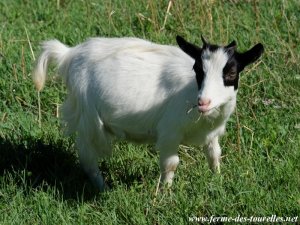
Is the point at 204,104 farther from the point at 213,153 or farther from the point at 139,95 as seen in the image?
the point at 213,153

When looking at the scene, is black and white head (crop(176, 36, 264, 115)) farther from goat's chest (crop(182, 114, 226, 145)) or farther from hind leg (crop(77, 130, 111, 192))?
hind leg (crop(77, 130, 111, 192))

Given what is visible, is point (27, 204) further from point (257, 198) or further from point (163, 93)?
point (257, 198)

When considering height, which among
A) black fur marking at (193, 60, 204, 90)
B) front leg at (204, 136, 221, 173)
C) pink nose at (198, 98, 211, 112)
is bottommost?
front leg at (204, 136, 221, 173)

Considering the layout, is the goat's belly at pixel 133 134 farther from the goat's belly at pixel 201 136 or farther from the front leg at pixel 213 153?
the front leg at pixel 213 153

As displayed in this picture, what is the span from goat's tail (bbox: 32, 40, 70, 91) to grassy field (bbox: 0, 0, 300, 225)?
0.51 m

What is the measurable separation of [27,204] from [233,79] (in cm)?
175

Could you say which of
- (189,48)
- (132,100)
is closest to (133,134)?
(132,100)

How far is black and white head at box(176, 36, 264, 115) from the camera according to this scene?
17.0 ft

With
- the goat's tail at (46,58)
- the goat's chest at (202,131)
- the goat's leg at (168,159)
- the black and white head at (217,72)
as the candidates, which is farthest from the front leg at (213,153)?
the goat's tail at (46,58)

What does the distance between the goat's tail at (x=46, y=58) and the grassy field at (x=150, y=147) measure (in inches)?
20.1

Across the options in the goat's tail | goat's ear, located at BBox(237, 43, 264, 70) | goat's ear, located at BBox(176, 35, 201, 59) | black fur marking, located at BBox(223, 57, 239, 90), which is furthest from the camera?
the goat's tail

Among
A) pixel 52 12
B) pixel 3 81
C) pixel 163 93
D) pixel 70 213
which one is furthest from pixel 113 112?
pixel 52 12

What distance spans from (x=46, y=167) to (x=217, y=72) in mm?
1980

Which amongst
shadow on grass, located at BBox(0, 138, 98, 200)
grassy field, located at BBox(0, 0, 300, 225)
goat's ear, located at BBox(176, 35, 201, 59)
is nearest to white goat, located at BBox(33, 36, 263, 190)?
goat's ear, located at BBox(176, 35, 201, 59)
